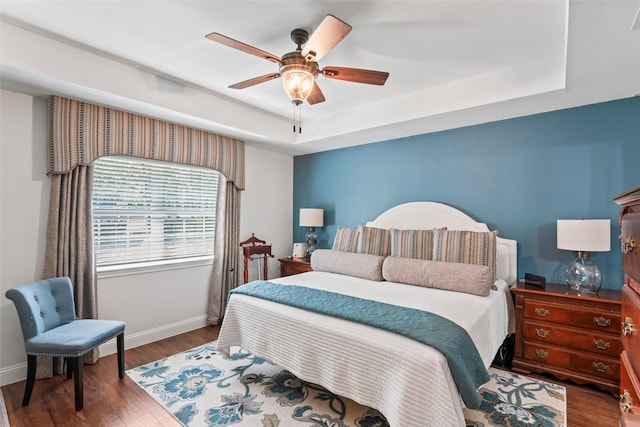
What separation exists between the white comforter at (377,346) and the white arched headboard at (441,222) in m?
0.28

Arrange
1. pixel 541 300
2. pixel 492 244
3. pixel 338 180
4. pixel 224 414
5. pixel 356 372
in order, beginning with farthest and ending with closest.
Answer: pixel 338 180
pixel 492 244
pixel 541 300
pixel 224 414
pixel 356 372

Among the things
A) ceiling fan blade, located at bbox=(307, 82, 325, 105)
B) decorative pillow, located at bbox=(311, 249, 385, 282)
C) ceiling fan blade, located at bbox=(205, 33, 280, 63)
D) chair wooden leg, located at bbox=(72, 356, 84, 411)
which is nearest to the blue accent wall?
decorative pillow, located at bbox=(311, 249, 385, 282)

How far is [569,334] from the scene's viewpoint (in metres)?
2.42

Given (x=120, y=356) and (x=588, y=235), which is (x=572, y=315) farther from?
(x=120, y=356)

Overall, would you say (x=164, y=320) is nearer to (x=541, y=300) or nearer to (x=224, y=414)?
(x=224, y=414)

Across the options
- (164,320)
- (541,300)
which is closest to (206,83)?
(164,320)

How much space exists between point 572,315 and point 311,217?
293 cm

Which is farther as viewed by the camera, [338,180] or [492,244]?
[338,180]

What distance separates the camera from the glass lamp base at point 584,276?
247cm

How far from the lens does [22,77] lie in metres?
2.25

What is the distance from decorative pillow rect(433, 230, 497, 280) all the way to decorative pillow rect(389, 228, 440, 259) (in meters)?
0.08

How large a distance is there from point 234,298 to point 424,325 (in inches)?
61.0

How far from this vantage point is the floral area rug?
1992 millimetres

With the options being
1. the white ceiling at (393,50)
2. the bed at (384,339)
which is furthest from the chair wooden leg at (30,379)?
the white ceiling at (393,50)
